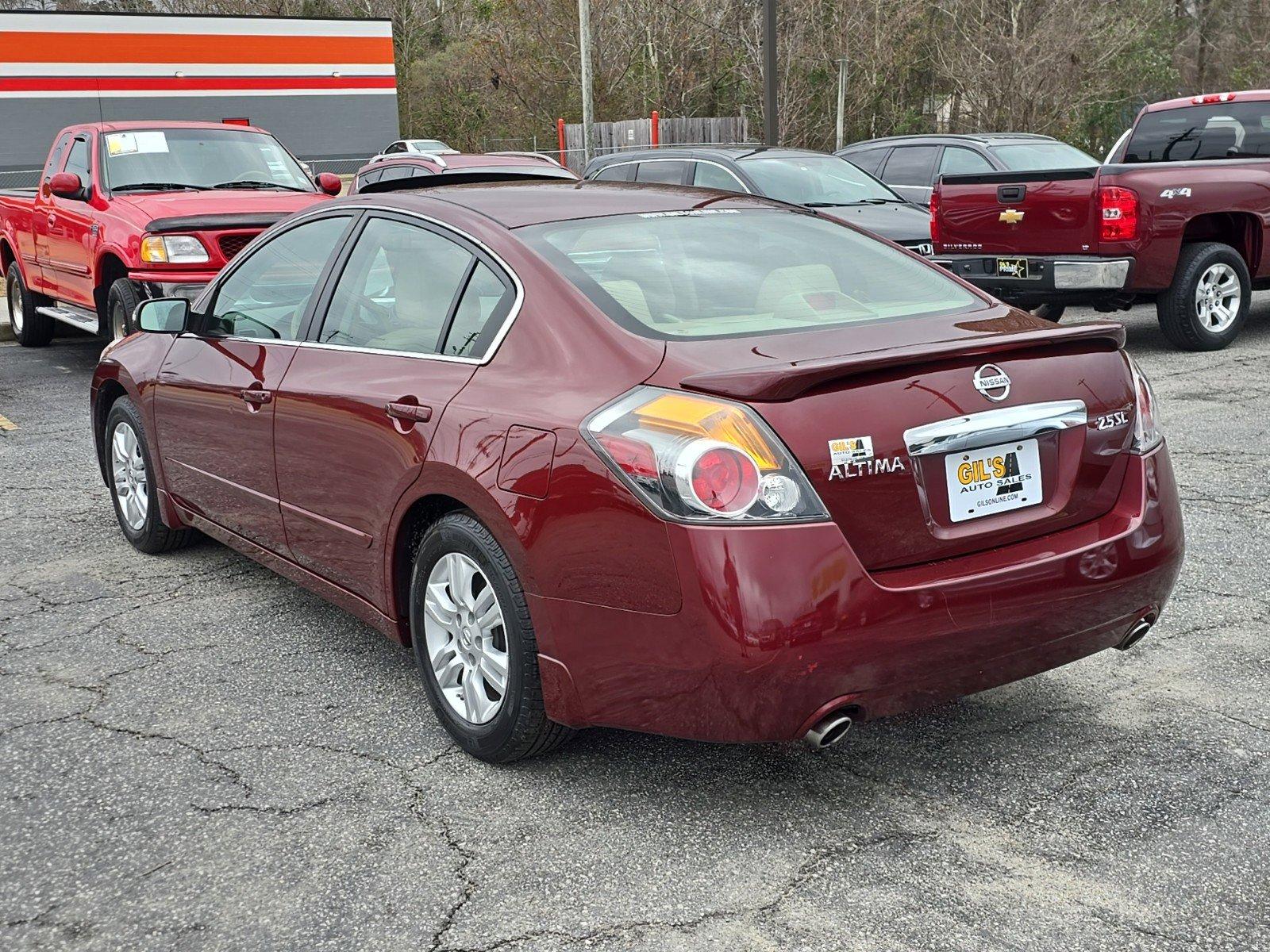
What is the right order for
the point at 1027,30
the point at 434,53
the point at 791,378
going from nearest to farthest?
the point at 791,378, the point at 1027,30, the point at 434,53

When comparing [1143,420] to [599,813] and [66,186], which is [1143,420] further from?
[66,186]

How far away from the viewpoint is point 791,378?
296 cm

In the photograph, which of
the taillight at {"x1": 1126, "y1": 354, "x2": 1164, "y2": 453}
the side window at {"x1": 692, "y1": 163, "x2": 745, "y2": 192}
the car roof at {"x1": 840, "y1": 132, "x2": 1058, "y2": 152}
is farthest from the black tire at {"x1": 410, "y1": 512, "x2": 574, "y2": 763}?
the car roof at {"x1": 840, "y1": 132, "x2": 1058, "y2": 152}

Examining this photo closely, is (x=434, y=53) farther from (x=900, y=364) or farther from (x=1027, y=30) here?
(x=900, y=364)

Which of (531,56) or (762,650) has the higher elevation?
(531,56)

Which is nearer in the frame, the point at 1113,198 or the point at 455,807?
the point at 455,807

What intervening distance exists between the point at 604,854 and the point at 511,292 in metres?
1.50

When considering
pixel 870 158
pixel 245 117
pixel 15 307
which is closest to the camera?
pixel 15 307

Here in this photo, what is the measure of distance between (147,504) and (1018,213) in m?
6.87

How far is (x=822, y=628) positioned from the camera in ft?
9.46

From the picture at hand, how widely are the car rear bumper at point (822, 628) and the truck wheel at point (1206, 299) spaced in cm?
711

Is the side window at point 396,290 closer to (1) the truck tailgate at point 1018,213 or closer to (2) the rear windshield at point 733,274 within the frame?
(2) the rear windshield at point 733,274

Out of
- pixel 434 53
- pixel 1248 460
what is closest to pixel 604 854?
pixel 1248 460

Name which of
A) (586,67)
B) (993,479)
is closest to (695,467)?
(993,479)
